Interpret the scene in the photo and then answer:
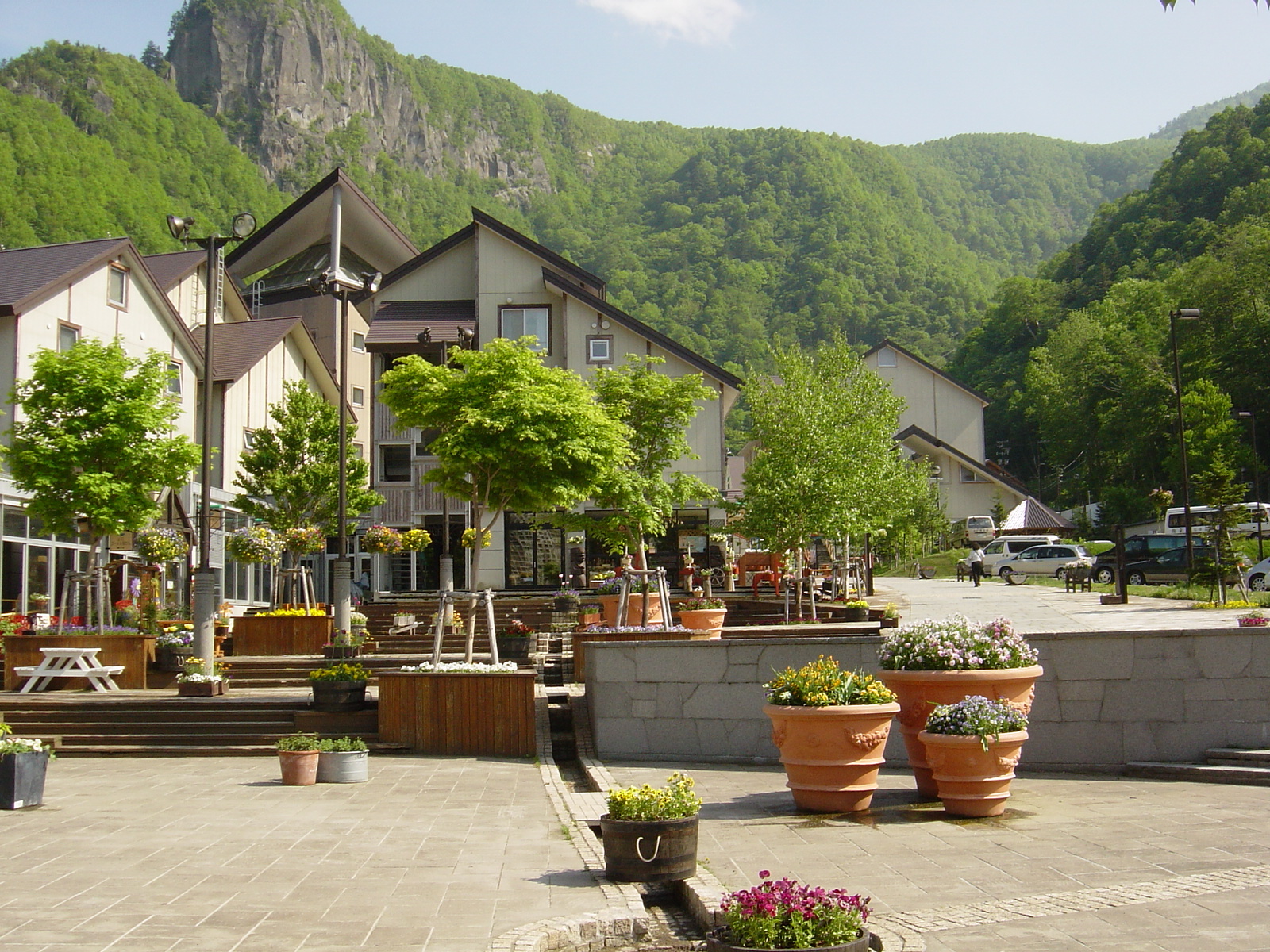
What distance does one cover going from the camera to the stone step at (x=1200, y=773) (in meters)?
10.4

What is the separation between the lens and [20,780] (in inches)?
405

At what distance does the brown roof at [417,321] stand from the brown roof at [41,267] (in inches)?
384

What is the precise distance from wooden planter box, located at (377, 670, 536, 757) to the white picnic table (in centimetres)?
629

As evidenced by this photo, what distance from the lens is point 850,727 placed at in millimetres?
8953

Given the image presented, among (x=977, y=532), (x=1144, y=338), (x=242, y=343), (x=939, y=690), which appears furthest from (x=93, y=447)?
(x=1144, y=338)

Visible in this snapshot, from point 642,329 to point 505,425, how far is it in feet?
78.5

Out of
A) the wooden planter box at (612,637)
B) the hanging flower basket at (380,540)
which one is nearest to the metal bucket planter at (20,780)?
the wooden planter box at (612,637)

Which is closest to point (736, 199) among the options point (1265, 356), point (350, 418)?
point (1265, 356)

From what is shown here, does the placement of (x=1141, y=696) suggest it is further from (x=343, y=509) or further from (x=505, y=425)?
(x=343, y=509)

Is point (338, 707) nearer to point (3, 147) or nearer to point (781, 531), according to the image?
point (781, 531)

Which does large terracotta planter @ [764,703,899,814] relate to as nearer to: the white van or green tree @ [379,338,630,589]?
green tree @ [379,338,630,589]

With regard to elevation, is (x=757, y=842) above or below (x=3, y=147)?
below

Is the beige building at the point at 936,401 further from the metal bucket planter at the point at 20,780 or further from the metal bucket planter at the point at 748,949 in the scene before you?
the metal bucket planter at the point at 748,949

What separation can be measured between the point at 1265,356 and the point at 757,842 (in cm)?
6517
